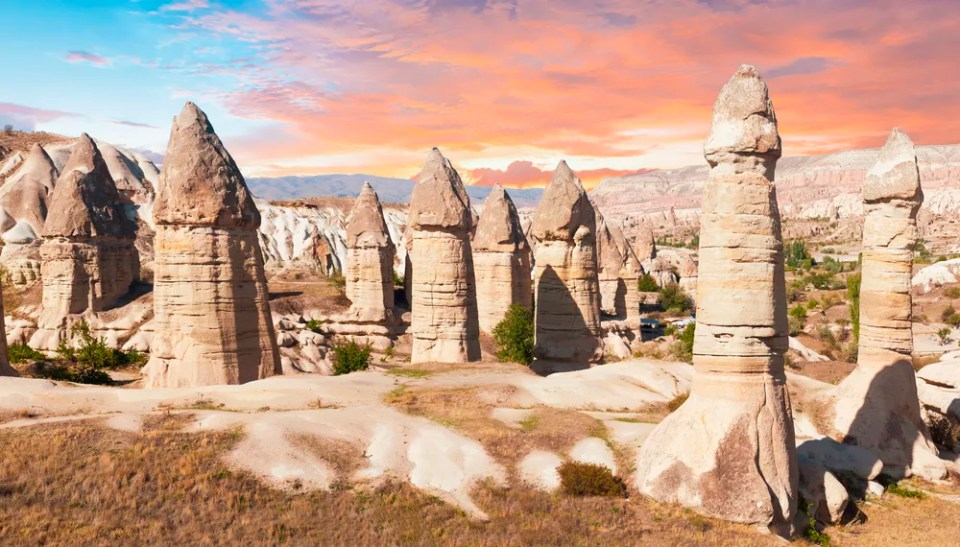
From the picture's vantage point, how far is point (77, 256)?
29750 millimetres

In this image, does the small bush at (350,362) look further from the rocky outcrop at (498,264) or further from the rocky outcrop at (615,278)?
the rocky outcrop at (615,278)

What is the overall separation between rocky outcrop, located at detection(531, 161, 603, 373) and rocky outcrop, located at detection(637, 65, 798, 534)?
1111 cm

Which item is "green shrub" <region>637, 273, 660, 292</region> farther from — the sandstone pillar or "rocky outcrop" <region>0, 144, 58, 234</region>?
"rocky outcrop" <region>0, 144, 58, 234</region>

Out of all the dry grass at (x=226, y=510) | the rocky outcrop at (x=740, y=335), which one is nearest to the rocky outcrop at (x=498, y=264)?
the rocky outcrop at (x=740, y=335)

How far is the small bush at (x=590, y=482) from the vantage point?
1119cm

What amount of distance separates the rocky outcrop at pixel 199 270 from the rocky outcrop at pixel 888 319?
14.2m

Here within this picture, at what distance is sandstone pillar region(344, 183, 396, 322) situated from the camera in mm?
33688

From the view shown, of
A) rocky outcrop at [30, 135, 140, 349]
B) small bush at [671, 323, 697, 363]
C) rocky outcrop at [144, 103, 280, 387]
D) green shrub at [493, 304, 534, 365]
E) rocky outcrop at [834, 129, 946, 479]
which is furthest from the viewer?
rocky outcrop at [30, 135, 140, 349]

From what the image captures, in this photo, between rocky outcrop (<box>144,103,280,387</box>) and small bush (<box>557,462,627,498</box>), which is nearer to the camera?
small bush (<box>557,462,627,498</box>)

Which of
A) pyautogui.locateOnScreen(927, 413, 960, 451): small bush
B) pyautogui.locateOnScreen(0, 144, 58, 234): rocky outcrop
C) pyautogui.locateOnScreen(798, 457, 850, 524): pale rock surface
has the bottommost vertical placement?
pyautogui.locateOnScreen(927, 413, 960, 451): small bush

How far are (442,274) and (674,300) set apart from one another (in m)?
33.7

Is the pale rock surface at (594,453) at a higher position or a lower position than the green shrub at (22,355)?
lower

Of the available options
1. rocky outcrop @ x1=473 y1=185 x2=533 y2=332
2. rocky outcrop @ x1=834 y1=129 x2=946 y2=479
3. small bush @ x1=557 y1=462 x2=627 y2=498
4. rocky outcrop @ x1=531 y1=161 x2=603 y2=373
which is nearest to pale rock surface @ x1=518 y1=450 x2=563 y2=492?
small bush @ x1=557 y1=462 x2=627 y2=498

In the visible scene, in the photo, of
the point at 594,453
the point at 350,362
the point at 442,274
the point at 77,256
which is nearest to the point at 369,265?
the point at 350,362
